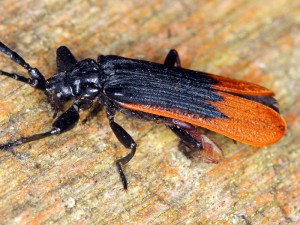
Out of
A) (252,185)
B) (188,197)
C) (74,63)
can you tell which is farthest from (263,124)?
(74,63)

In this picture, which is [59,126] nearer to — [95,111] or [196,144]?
[95,111]

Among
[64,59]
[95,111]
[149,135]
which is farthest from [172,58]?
[64,59]

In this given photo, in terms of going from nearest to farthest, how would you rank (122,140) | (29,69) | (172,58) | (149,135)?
(122,140) → (29,69) → (149,135) → (172,58)

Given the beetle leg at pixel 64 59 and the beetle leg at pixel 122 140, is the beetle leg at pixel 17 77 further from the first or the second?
the beetle leg at pixel 122 140

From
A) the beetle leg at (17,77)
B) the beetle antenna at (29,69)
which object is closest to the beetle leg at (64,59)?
the beetle antenna at (29,69)

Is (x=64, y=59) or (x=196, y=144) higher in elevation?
(x=64, y=59)

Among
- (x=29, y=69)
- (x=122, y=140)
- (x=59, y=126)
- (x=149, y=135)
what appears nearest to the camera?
(x=59, y=126)
